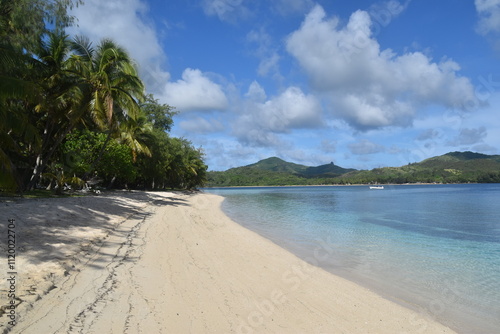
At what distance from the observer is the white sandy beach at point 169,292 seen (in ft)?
11.6

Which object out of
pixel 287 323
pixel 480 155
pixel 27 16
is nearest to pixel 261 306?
pixel 287 323

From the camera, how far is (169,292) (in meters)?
4.53

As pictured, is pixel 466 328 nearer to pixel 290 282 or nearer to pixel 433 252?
pixel 290 282

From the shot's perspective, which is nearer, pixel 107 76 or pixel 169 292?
pixel 169 292

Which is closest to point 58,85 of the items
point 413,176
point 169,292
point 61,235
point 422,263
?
point 61,235

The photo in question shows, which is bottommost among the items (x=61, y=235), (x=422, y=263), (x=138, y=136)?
(x=422, y=263)

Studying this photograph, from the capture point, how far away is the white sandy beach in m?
3.55

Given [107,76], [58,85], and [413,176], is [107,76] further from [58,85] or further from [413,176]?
[413,176]

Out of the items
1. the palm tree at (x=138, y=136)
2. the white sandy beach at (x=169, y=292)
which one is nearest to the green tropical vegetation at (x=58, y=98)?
the palm tree at (x=138, y=136)

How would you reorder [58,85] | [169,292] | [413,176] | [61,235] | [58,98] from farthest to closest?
[413,176]
[58,85]
[58,98]
[61,235]
[169,292]

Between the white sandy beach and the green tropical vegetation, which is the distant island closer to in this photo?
the green tropical vegetation

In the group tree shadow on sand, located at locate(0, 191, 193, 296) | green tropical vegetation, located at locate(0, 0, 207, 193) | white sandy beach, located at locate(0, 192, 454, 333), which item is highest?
green tropical vegetation, located at locate(0, 0, 207, 193)

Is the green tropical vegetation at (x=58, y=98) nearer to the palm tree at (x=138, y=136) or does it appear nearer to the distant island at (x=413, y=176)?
the palm tree at (x=138, y=136)

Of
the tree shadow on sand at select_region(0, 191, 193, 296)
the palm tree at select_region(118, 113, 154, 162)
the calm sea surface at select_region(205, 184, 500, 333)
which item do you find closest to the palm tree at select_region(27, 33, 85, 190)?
the palm tree at select_region(118, 113, 154, 162)
